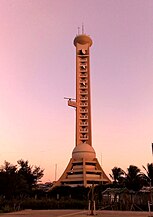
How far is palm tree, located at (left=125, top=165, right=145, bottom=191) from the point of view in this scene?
5267cm

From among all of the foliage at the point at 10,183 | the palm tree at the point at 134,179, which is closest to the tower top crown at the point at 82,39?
the palm tree at the point at 134,179

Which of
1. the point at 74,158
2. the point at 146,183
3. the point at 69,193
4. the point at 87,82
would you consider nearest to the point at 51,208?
the point at 69,193

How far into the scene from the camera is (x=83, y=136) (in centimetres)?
7675

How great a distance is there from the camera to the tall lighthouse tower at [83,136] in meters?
68.6

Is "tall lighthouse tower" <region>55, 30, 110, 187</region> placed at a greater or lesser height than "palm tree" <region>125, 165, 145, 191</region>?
greater

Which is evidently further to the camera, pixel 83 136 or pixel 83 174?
pixel 83 136

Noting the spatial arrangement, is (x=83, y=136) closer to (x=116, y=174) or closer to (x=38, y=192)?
(x=116, y=174)

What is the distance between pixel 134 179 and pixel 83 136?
24.5 m

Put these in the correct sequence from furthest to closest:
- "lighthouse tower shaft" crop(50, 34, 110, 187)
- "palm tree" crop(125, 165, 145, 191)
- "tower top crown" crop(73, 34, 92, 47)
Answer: "tower top crown" crop(73, 34, 92, 47) < "lighthouse tower shaft" crop(50, 34, 110, 187) < "palm tree" crop(125, 165, 145, 191)

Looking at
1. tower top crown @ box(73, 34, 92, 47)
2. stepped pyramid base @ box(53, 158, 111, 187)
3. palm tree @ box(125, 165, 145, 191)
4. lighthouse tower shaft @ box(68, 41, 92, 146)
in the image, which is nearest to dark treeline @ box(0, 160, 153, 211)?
palm tree @ box(125, 165, 145, 191)

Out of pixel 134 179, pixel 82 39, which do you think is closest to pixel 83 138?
pixel 134 179

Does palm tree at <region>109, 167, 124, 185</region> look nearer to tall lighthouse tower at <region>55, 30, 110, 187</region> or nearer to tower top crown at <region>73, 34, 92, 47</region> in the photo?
tall lighthouse tower at <region>55, 30, 110, 187</region>

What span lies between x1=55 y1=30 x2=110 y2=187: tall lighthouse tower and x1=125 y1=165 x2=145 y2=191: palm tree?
1063 centimetres

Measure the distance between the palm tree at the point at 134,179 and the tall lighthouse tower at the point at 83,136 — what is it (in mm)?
10629
